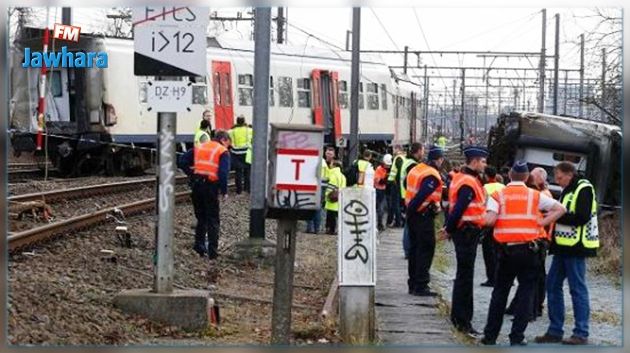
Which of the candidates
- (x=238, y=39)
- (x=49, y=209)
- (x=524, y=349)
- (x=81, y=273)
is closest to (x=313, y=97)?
(x=238, y=39)

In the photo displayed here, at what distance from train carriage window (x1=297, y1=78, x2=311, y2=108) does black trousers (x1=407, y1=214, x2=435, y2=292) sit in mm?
16580

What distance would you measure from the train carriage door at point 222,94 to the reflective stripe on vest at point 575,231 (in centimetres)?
1647

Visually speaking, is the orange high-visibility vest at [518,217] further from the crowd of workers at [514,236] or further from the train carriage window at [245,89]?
the train carriage window at [245,89]

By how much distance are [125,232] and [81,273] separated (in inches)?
112

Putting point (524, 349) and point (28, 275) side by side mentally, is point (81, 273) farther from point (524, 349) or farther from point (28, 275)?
point (524, 349)

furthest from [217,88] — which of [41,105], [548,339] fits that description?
[548,339]

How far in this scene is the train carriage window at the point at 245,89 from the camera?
89.1ft

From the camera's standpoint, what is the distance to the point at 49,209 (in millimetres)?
15633

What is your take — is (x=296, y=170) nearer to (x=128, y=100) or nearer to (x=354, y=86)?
(x=354, y=86)

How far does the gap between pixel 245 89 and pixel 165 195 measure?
17.9 m

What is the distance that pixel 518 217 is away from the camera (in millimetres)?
9805

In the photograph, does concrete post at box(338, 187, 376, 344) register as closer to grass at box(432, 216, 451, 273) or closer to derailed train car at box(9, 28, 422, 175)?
grass at box(432, 216, 451, 273)

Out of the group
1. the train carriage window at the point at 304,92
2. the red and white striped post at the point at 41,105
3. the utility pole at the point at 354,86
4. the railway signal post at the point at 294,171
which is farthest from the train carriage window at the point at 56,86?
the railway signal post at the point at 294,171

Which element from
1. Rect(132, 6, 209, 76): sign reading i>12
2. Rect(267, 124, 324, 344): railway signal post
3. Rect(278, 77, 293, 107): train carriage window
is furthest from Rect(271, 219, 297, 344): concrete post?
Rect(278, 77, 293, 107): train carriage window
